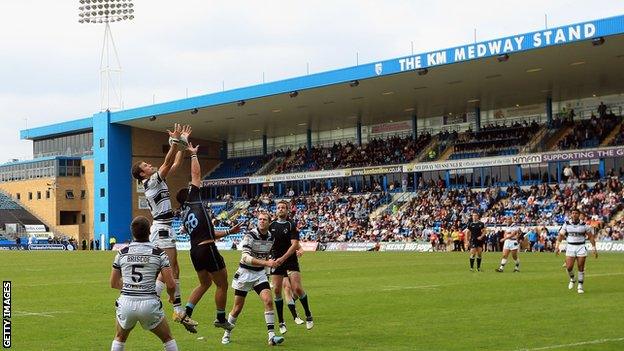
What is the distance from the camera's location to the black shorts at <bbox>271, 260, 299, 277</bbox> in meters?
16.2

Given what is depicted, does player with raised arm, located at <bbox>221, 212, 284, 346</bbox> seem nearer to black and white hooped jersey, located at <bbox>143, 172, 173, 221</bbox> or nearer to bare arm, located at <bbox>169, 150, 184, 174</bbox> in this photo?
black and white hooped jersey, located at <bbox>143, 172, 173, 221</bbox>

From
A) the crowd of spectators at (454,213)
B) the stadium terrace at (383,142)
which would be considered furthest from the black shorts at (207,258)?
the crowd of spectators at (454,213)

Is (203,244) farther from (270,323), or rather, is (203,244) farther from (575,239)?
(575,239)

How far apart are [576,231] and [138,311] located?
15.6 m

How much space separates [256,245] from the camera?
1460cm

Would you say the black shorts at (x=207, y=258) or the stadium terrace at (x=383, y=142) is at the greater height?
the stadium terrace at (x=383, y=142)

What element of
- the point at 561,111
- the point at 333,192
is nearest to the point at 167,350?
the point at 561,111

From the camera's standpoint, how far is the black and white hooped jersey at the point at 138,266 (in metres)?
10.1

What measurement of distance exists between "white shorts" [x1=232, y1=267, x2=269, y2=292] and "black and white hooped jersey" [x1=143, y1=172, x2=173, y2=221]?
1474 millimetres

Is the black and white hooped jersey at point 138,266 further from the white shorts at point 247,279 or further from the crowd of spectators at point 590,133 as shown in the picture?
the crowd of spectators at point 590,133

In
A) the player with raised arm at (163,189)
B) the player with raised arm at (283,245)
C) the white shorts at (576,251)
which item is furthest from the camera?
the white shorts at (576,251)

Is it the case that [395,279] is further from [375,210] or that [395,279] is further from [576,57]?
[375,210]

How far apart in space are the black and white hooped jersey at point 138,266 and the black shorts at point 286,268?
611cm

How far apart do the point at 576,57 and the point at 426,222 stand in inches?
660
